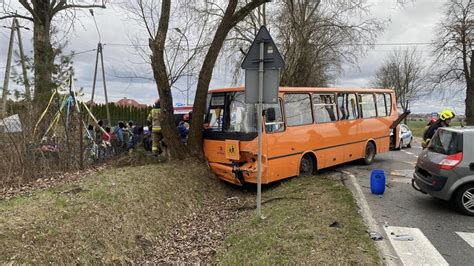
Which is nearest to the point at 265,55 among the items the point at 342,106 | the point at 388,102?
the point at 342,106

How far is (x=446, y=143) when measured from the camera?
7.01 metres

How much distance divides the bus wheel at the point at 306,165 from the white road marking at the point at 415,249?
158 inches

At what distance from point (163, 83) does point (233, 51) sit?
17300mm

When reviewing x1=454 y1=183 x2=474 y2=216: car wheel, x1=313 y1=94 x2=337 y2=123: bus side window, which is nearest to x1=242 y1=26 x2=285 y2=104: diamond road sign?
x1=454 y1=183 x2=474 y2=216: car wheel

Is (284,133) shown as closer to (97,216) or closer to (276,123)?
(276,123)

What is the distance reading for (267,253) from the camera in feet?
16.1

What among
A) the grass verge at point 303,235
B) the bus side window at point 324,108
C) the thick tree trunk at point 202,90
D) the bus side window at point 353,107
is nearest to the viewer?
the grass verge at point 303,235

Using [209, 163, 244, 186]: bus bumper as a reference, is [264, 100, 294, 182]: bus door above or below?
above

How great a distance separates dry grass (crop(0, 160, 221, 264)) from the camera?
4.75 m

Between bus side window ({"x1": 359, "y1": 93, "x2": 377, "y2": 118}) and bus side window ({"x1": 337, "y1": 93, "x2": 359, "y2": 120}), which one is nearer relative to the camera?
bus side window ({"x1": 337, "y1": 93, "x2": 359, "y2": 120})

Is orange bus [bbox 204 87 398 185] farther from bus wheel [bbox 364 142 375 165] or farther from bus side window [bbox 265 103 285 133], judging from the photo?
bus wheel [bbox 364 142 375 165]

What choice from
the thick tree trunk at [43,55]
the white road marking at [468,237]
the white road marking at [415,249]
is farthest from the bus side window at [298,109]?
the thick tree trunk at [43,55]

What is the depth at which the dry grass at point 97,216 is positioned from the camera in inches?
187

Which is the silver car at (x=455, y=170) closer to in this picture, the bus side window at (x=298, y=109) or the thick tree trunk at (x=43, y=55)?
the bus side window at (x=298, y=109)
